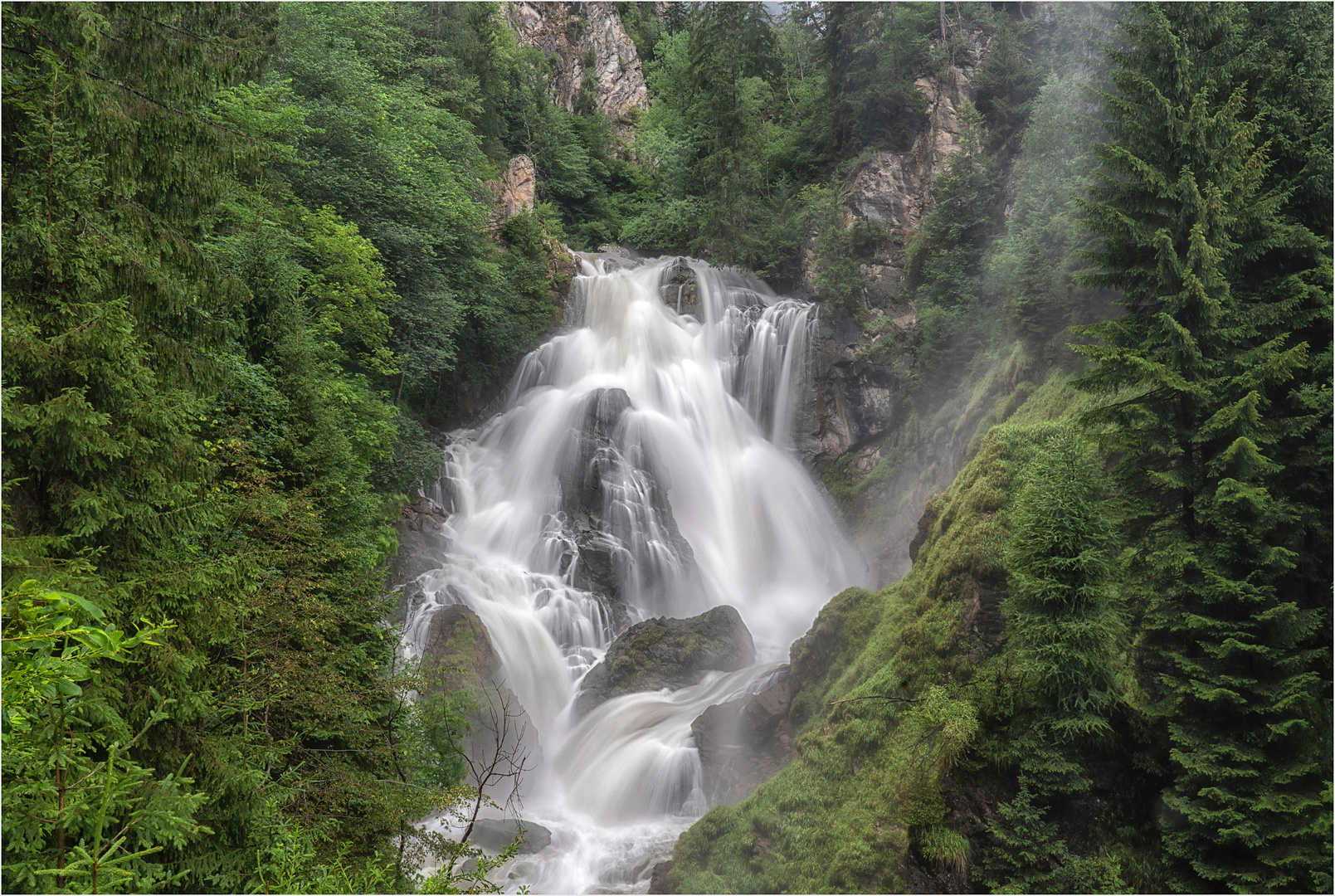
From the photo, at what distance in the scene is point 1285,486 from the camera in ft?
30.5

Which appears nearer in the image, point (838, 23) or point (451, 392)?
point (451, 392)

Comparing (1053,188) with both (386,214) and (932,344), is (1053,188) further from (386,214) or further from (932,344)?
(386,214)

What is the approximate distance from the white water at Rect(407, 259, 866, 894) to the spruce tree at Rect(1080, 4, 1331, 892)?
28.3ft

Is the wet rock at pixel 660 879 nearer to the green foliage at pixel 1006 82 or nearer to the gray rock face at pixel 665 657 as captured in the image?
the gray rock face at pixel 665 657

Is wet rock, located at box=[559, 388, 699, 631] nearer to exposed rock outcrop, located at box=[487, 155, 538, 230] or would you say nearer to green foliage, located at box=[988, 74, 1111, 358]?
exposed rock outcrop, located at box=[487, 155, 538, 230]

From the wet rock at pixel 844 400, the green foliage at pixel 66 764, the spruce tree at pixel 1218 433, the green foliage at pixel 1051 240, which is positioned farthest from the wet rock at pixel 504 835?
the wet rock at pixel 844 400

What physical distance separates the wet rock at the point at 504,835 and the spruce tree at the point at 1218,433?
9907mm

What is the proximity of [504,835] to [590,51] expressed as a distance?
4543cm

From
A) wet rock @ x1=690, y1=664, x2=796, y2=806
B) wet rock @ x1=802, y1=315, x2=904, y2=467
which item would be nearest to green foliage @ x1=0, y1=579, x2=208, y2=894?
wet rock @ x1=690, y1=664, x2=796, y2=806

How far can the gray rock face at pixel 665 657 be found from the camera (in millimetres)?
17141

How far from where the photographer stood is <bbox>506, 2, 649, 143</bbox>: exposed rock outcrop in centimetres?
4334

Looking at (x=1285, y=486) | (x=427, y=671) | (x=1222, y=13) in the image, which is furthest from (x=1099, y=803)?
(x=1222, y=13)

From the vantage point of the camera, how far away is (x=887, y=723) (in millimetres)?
11516

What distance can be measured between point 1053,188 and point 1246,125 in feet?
35.8
